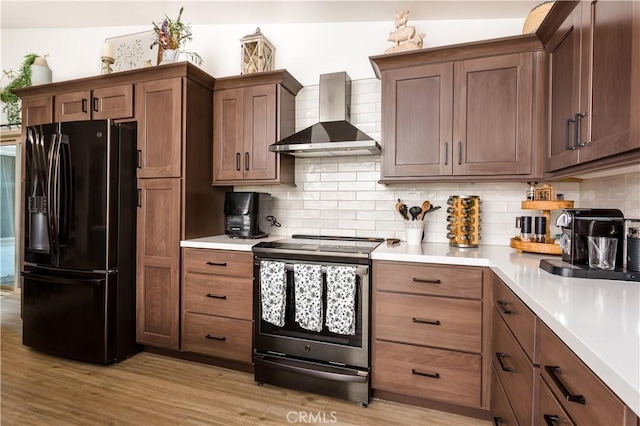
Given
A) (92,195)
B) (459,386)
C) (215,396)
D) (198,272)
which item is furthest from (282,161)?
(459,386)

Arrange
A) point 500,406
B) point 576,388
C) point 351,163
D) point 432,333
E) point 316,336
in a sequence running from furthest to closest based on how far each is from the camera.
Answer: point 351,163, point 316,336, point 432,333, point 500,406, point 576,388

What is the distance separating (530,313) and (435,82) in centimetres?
167

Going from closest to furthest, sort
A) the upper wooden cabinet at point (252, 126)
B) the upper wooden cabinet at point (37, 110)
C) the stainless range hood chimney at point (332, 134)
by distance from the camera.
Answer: the stainless range hood chimney at point (332, 134), the upper wooden cabinet at point (252, 126), the upper wooden cabinet at point (37, 110)

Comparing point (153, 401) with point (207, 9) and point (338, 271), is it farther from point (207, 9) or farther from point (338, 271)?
point (207, 9)

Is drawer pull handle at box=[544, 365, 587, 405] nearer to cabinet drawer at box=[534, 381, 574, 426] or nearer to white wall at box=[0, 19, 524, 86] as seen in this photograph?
cabinet drawer at box=[534, 381, 574, 426]

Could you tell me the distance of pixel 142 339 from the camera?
2758 millimetres

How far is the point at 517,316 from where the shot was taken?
4.51 ft

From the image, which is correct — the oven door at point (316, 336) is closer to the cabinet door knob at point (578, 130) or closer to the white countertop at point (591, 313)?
the white countertop at point (591, 313)

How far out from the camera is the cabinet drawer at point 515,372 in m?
1.20

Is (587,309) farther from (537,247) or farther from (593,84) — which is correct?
(537,247)

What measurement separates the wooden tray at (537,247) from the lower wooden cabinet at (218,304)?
5.73ft

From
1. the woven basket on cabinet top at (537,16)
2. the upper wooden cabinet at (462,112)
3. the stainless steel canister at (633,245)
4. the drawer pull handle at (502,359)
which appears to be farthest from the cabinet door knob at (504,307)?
the woven basket on cabinet top at (537,16)

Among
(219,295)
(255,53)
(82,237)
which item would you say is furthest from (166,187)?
(255,53)

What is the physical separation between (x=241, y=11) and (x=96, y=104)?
4.80 ft
